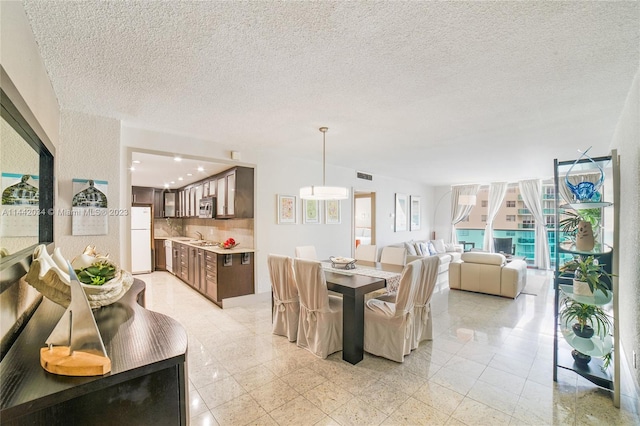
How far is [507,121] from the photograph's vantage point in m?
3.22

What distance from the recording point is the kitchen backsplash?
4.99m

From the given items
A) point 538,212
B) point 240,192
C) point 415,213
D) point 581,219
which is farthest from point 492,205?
point 240,192

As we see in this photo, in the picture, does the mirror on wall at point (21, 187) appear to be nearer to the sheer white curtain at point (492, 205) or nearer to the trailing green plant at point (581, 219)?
the trailing green plant at point (581, 219)

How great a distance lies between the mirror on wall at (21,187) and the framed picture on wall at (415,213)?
7.66m

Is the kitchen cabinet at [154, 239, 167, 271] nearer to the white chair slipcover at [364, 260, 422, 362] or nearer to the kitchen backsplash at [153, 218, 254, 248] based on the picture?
the kitchen backsplash at [153, 218, 254, 248]

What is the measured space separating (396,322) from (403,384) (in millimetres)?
523

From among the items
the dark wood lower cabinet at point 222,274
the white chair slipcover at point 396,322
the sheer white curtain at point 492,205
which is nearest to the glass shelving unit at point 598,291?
the white chair slipcover at point 396,322

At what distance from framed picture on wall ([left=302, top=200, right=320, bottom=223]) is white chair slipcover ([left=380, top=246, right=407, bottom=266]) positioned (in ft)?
5.37

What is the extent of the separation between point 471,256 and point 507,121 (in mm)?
2849

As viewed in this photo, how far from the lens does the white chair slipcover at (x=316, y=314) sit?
2791 millimetres

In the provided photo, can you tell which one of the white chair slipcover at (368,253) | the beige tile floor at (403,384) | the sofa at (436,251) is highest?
the white chair slipcover at (368,253)

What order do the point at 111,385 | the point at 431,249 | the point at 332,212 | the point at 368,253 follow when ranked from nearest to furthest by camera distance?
the point at 111,385
the point at 368,253
the point at 332,212
the point at 431,249

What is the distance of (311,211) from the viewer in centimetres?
535

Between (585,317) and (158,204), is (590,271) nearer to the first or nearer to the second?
(585,317)
